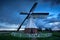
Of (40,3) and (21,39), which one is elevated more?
(40,3)

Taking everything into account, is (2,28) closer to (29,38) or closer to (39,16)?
(29,38)

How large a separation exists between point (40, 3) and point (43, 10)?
9.6 inches

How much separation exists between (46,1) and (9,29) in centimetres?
134

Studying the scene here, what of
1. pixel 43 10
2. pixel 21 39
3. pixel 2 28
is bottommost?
pixel 21 39

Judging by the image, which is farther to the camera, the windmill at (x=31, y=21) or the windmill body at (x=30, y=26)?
the windmill body at (x=30, y=26)

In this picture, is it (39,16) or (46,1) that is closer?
(46,1)

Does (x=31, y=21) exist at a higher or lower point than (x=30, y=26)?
higher

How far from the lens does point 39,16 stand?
21.8 ft

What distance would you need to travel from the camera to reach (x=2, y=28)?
19.1 ft

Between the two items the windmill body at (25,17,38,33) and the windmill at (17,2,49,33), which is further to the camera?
the windmill body at (25,17,38,33)

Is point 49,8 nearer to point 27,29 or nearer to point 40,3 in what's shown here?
point 40,3

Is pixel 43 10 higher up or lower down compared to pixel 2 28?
higher up

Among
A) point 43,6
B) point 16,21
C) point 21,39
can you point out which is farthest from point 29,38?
point 43,6

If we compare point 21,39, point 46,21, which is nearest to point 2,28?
point 21,39
